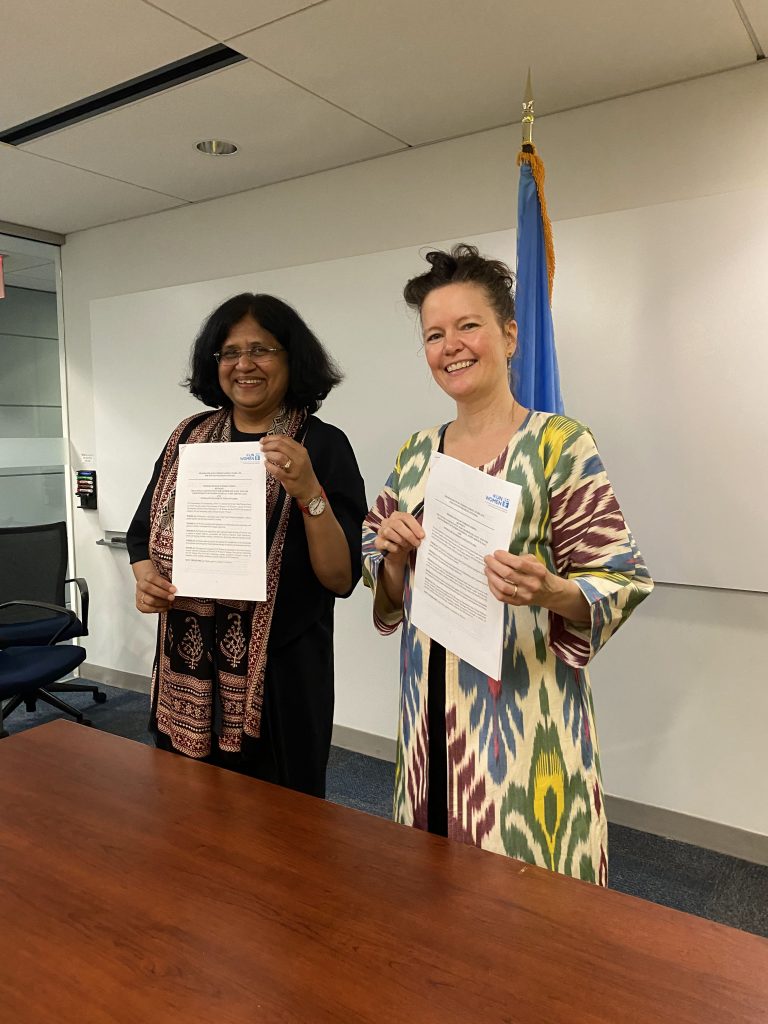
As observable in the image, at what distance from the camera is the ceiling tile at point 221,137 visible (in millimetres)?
2750

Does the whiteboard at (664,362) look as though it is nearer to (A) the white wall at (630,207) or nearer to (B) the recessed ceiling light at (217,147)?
(A) the white wall at (630,207)

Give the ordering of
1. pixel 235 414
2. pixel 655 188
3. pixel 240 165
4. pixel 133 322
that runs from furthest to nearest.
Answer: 1. pixel 133 322
2. pixel 240 165
3. pixel 655 188
4. pixel 235 414

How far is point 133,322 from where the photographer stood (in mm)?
4387

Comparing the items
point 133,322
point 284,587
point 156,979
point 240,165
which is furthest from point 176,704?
point 133,322

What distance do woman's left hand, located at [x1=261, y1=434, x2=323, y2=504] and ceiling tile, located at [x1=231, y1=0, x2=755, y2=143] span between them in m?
1.38

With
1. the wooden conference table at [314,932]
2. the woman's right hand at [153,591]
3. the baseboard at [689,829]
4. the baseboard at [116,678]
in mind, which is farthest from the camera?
the baseboard at [116,678]

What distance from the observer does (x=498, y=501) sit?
1.23 metres

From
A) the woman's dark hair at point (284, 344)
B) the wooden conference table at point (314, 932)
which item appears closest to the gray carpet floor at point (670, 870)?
the wooden conference table at point (314, 932)

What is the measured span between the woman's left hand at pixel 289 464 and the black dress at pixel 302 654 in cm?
9

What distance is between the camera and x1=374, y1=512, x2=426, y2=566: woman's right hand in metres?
1.39

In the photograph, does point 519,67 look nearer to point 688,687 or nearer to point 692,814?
point 688,687

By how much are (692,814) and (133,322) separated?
3.65 m

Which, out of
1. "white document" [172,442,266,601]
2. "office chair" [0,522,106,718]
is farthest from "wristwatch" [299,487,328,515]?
"office chair" [0,522,106,718]

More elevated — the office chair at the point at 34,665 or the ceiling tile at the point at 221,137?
the ceiling tile at the point at 221,137
